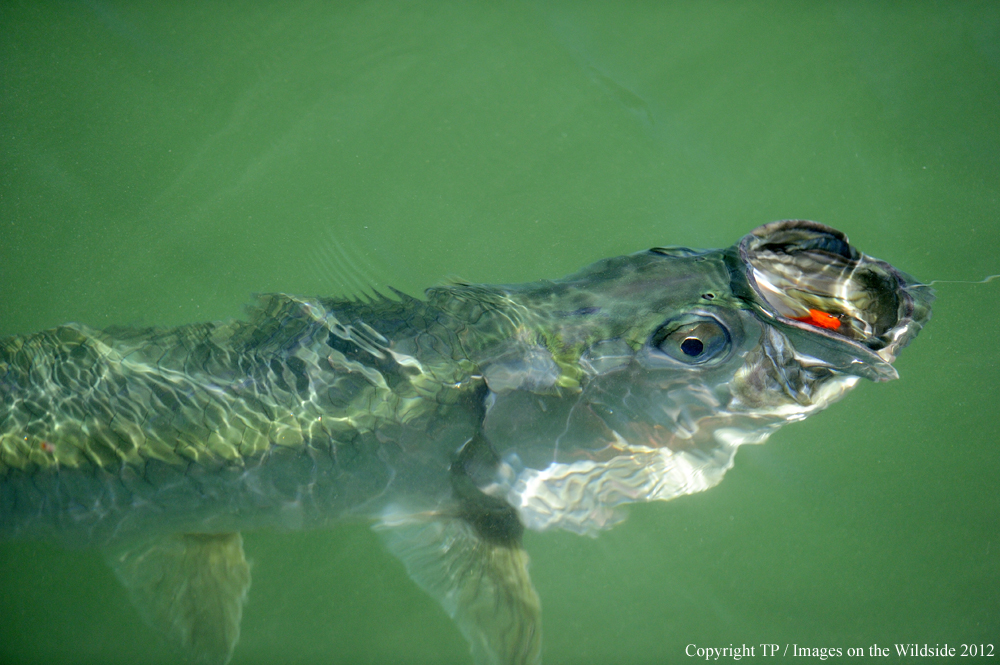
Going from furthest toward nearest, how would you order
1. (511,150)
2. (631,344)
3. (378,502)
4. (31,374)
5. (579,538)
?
1. (511,150)
2. (579,538)
3. (378,502)
4. (31,374)
5. (631,344)

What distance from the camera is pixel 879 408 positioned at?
3.36 m

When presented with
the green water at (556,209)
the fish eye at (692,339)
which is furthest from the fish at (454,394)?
the green water at (556,209)

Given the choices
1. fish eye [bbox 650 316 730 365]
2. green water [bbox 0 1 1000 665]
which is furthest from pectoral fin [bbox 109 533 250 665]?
fish eye [bbox 650 316 730 365]

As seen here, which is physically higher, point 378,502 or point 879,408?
point 378,502

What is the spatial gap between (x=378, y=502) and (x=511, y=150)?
2.42 meters

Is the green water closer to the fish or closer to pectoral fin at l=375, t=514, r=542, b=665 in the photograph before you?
pectoral fin at l=375, t=514, r=542, b=665

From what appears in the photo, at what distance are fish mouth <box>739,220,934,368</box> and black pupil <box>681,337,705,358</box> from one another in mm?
215

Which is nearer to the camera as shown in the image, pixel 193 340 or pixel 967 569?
pixel 193 340

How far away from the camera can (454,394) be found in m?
2.34

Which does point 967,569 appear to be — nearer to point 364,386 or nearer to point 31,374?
point 364,386

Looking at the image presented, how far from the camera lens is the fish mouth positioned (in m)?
2.06

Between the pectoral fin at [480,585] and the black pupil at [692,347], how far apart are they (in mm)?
1157

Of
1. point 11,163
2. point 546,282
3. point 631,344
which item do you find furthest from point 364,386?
point 11,163

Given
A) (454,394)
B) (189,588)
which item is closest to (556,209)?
(454,394)
